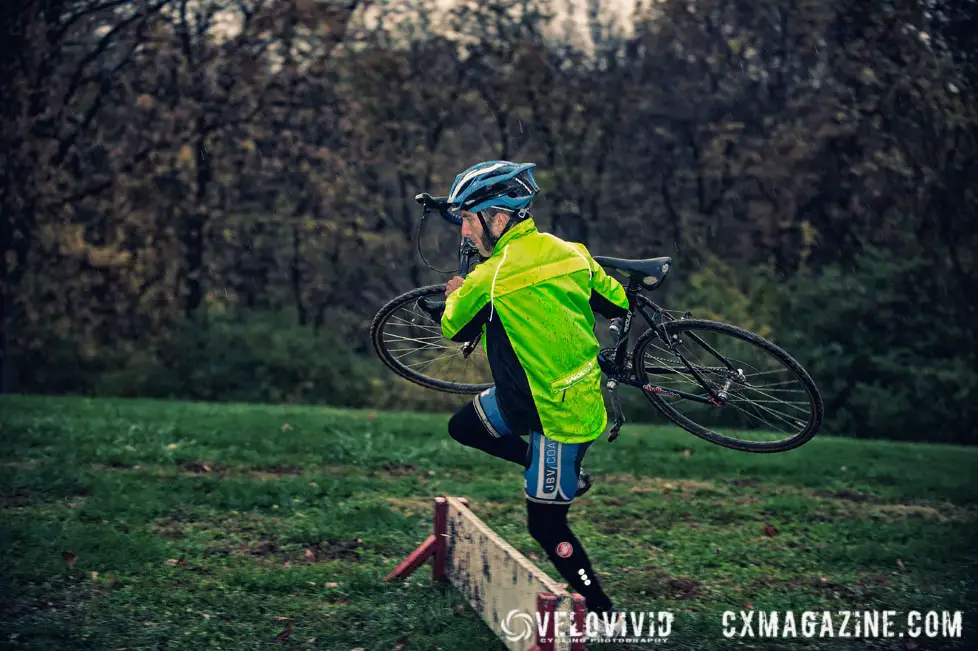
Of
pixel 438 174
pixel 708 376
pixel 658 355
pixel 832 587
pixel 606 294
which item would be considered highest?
pixel 438 174

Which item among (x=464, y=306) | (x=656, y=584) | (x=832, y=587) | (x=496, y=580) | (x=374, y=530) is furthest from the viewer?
(x=374, y=530)

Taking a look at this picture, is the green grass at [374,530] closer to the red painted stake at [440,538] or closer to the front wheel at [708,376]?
the red painted stake at [440,538]

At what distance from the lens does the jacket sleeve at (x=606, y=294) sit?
505 centimetres

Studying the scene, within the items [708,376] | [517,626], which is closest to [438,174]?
[708,376]

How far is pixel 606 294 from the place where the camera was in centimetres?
509

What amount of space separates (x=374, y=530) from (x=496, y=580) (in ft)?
7.62

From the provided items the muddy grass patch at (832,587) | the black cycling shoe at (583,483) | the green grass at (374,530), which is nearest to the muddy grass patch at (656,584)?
the green grass at (374,530)

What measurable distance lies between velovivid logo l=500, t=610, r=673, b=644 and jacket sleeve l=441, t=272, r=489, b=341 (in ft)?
4.68

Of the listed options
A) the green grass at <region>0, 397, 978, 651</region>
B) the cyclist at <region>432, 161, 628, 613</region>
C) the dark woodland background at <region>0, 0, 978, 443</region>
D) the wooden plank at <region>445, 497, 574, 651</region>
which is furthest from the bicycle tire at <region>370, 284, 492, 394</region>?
the dark woodland background at <region>0, 0, 978, 443</region>

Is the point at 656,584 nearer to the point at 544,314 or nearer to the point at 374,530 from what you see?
the point at 374,530

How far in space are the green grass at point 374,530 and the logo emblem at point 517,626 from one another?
1.29ft

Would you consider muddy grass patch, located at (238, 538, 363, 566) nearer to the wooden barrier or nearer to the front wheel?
the wooden barrier

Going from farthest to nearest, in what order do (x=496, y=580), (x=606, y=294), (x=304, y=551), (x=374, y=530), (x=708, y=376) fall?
(x=374, y=530)
(x=304, y=551)
(x=708, y=376)
(x=496, y=580)
(x=606, y=294)

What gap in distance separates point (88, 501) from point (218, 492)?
3.37 feet
